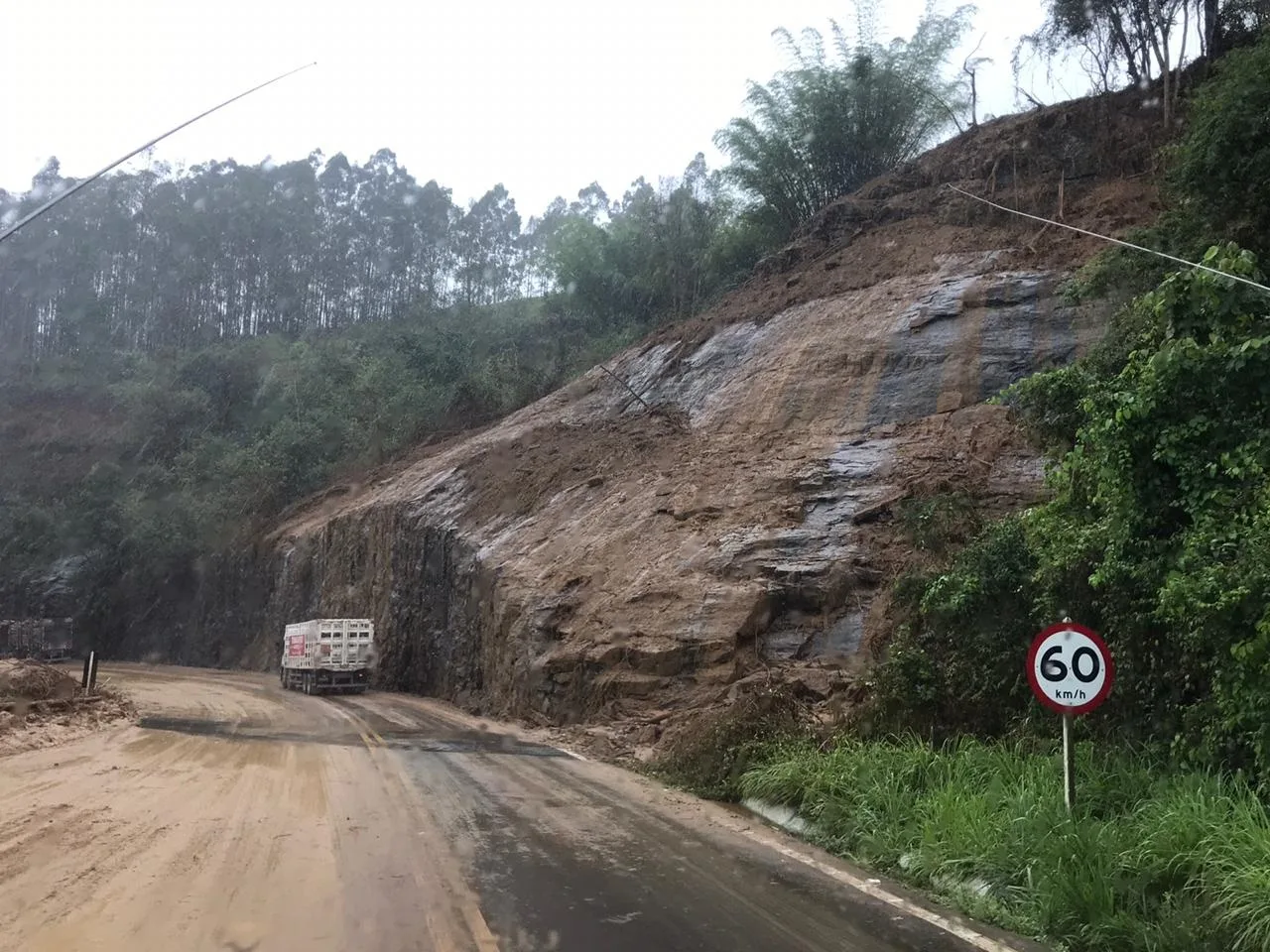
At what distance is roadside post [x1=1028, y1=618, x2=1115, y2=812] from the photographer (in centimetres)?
684

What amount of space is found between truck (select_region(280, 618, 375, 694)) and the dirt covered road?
1459 centimetres

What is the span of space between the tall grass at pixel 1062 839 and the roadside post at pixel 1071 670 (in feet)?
1.82

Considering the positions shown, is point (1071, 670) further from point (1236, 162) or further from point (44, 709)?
point (44, 709)

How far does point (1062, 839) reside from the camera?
6.53 meters

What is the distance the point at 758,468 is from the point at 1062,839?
14074 millimetres

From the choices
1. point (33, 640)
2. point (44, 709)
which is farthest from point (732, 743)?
→ point (33, 640)

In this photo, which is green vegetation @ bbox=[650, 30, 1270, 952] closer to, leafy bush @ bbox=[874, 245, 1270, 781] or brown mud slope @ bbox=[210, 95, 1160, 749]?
leafy bush @ bbox=[874, 245, 1270, 781]

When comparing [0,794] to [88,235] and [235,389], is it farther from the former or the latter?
[88,235]

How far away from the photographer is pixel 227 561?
44156 millimetres

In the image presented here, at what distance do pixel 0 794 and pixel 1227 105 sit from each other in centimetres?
1810

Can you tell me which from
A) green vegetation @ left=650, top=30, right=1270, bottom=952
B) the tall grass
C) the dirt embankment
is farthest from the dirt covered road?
the dirt embankment

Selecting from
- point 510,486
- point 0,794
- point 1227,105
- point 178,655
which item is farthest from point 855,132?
point 178,655

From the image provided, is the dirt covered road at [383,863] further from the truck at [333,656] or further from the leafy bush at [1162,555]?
the truck at [333,656]

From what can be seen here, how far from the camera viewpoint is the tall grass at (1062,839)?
17.7ft
